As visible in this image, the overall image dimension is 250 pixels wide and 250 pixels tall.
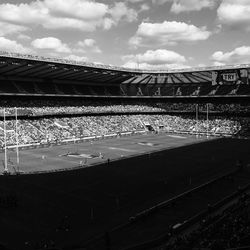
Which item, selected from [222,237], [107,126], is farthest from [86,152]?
[222,237]

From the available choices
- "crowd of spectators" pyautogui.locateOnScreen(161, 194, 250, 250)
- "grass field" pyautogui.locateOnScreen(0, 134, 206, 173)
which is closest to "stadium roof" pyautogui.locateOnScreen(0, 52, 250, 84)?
"grass field" pyautogui.locateOnScreen(0, 134, 206, 173)

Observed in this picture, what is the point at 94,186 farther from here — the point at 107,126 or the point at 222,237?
the point at 107,126

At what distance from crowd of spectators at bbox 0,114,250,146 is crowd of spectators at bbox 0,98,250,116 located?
1.99 m

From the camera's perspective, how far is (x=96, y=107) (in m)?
105

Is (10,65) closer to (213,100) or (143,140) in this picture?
(143,140)

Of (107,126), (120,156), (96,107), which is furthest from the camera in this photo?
(96,107)

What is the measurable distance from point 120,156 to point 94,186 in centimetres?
2087

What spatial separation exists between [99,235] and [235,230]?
1011cm

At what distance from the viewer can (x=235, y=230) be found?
64.7ft

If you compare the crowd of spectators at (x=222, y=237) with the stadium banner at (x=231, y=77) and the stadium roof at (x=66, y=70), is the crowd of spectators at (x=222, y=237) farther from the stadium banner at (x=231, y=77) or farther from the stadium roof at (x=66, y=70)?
the stadium banner at (x=231, y=77)

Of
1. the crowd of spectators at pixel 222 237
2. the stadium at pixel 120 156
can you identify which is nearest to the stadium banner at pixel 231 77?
the stadium at pixel 120 156

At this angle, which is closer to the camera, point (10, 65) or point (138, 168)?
point (138, 168)

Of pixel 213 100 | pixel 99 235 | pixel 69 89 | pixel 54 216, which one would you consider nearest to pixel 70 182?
pixel 54 216

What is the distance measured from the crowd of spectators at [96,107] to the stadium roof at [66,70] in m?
6.51
